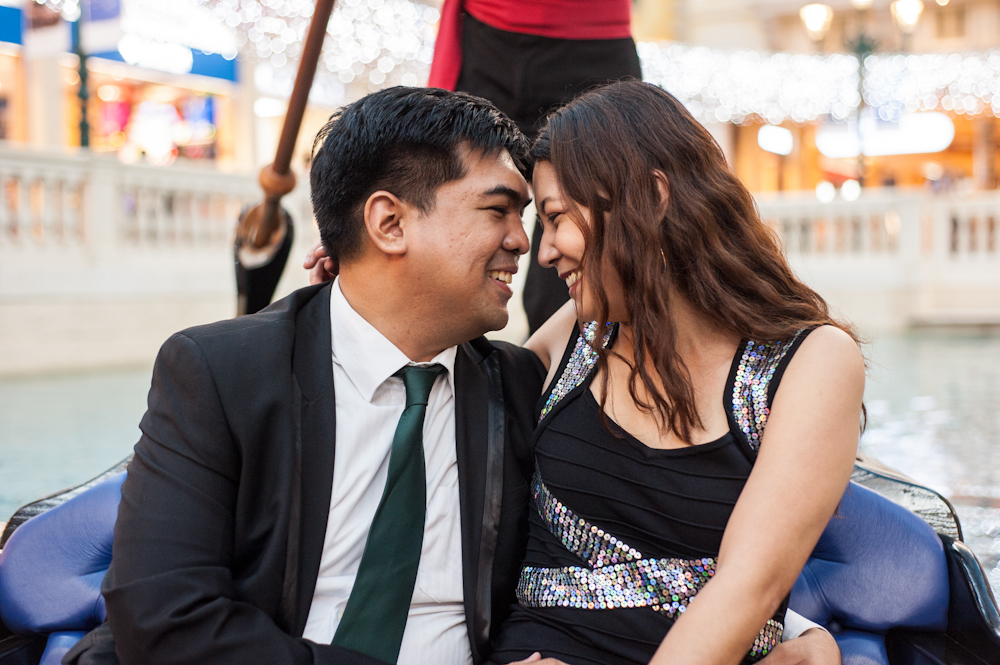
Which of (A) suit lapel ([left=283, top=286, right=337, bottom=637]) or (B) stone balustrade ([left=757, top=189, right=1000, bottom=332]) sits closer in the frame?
(A) suit lapel ([left=283, top=286, right=337, bottom=637])

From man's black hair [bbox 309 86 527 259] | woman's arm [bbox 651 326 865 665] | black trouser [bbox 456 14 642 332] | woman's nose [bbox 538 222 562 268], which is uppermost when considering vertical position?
black trouser [bbox 456 14 642 332]

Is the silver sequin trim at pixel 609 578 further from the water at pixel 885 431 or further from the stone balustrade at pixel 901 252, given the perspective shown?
the stone balustrade at pixel 901 252

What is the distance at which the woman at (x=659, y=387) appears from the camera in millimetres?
1228

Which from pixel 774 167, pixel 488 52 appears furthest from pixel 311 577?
pixel 774 167

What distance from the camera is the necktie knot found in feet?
4.55

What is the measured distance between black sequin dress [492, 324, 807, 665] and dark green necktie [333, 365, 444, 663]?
8.0 inches

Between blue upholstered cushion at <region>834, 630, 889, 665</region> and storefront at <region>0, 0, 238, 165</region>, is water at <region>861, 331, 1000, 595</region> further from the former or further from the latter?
storefront at <region>0, 0, 238, 165</region>

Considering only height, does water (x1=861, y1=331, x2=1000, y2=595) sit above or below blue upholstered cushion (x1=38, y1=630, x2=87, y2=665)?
below

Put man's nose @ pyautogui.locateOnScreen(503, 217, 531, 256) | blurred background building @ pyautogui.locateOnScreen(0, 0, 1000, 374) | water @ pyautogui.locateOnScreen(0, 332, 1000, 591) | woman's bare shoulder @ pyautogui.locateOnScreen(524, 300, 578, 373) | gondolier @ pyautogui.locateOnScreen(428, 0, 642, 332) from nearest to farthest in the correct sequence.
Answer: man's nose @ pyautogui.locateOnScreen(503, 217, 531, 256)
woman's bare shoulder @ pyautogui.locateOnScreen(524, 300, 578, 373)
gondolier @ pyautogui.locateOnScreen(428, 0, 642, 332)
water @ pyautogui.locateOnScreen(0, 332, 1000, 591)
blurred background building @ pyautogui.locateOnScreen(0, 0, 1000, 374)

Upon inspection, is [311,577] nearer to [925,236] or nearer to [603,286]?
[603,286]

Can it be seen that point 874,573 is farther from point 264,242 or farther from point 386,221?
point 264,242

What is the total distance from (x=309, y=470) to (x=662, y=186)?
2.24 feet

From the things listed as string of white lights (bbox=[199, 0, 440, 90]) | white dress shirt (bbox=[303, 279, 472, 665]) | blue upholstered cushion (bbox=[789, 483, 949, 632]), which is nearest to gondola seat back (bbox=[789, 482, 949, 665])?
blue upholstered cushion (bbox=[789, 483, 949, 632])

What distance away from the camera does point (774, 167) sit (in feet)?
69.2
